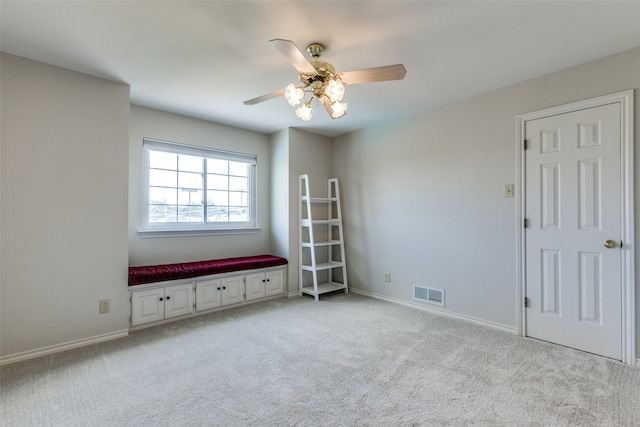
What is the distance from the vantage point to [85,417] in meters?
1.62

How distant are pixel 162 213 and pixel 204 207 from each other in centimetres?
50

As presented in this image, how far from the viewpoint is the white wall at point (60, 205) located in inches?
87.2

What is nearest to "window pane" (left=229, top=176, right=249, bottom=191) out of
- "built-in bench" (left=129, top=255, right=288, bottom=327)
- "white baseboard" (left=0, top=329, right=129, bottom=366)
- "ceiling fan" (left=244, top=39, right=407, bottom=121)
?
"built-in bench" (left=129, top=255, right=288, bottom=327)

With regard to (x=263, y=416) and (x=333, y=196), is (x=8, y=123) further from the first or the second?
(x=333, y=196)

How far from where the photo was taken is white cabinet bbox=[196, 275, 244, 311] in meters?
3.27

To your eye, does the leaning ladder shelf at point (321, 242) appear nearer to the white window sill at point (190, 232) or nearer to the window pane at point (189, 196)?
the white window sill at point (190, 232)

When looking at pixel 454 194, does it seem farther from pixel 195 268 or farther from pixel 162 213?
pixel 162 213

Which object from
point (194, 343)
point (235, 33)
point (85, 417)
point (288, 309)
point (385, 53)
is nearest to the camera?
point (85, 417)

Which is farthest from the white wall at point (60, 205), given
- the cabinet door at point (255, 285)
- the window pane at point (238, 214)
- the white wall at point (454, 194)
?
the white wall at point (454, 194)

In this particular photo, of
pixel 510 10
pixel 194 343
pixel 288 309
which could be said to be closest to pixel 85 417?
pixel 194 343

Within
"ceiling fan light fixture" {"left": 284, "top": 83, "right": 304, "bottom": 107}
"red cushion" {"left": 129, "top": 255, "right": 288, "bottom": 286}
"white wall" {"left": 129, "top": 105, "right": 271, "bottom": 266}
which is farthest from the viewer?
"white wall" {"left": 129, "top": 105, "right": 271, "bottom": 266}

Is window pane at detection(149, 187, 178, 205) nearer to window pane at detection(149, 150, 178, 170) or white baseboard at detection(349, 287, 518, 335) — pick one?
window pane at detection(149, 150, 178, 170)

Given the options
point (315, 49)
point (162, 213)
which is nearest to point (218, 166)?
point (162, 213)

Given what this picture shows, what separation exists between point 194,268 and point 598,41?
13.0ft
